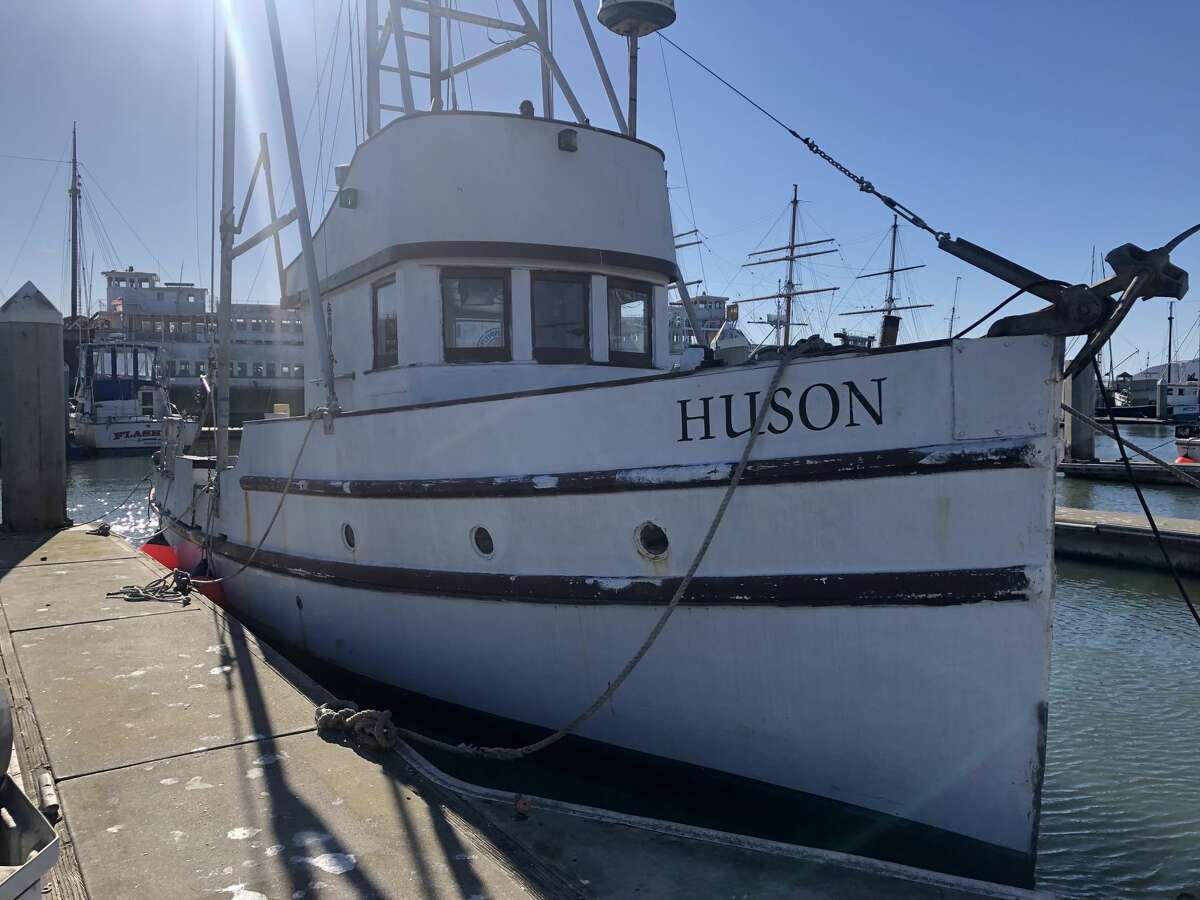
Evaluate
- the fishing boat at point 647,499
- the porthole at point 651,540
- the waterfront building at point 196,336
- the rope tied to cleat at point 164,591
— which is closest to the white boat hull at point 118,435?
the waterfront building at point 196,336

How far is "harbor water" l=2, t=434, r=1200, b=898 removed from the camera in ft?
16.6

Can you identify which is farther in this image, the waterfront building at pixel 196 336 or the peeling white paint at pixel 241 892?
the waterfront building at pixel 196 336

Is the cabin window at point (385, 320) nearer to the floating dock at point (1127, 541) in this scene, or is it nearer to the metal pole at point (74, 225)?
the floating dock at point (1127, 541)

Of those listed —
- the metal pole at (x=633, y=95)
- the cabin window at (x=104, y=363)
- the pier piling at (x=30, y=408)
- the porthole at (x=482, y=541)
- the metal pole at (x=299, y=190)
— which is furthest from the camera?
the cabin window at (x=104, y=363)

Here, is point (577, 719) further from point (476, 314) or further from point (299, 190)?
point (299, 190)

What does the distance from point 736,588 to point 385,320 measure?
3.93 metres

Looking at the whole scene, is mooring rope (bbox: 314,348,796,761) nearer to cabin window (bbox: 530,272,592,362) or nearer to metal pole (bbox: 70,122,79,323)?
cabin window (bbox: 530,272,592,362)

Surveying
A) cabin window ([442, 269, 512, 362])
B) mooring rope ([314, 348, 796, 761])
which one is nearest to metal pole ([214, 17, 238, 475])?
cabin window ([442, 269, 512, 362])

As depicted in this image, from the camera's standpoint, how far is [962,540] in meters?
3.97

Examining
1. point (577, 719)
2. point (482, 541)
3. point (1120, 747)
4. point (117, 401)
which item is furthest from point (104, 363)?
point (1120, 747)

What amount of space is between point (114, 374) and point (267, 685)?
4306 cm

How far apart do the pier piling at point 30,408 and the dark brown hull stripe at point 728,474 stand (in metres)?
7.86

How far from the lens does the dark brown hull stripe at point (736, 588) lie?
13.0 feet

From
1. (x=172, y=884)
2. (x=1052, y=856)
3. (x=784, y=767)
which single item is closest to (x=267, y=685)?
(x=172, y=884)
